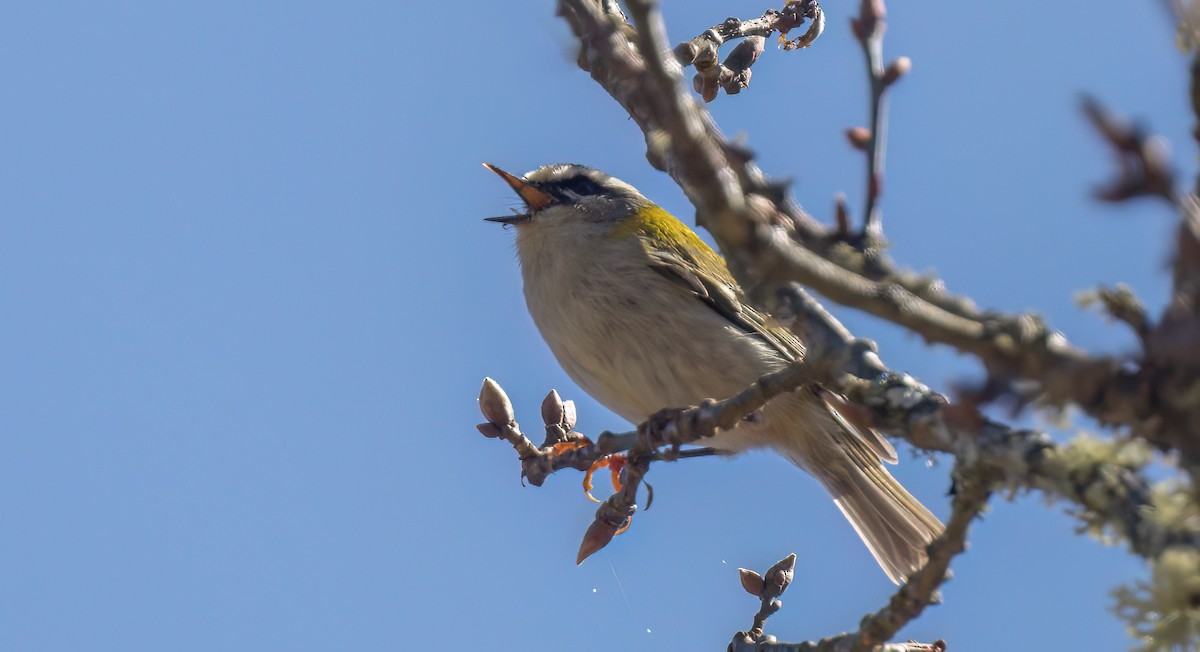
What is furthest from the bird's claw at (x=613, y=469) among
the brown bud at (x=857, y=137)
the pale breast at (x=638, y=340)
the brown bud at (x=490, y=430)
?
the brown bud at (x=857, y=137)

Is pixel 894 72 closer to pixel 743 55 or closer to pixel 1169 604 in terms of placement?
pixel 1169 604

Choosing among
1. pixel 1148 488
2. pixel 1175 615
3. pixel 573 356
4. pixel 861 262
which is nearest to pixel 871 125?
pixel 861 262

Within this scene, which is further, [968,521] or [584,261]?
[584,261]

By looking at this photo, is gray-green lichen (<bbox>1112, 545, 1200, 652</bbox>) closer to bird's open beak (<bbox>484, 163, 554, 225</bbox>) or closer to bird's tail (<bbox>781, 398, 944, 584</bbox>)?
bird's tail (<bbox>781, 398, 944, 584</bbox>)

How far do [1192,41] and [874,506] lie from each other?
11.8 ft

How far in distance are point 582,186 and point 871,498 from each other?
1971mm

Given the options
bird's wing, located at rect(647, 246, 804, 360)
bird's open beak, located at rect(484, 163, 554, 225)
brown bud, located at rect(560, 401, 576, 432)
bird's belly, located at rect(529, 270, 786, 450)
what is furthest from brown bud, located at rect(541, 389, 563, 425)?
bird's open beak, located at rect(484, 163, 554, 225)

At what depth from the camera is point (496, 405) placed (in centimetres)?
365

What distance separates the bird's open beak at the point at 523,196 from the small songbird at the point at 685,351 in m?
0.22

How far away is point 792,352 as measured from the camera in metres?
4.76

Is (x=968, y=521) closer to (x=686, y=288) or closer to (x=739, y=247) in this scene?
(x=739, y=247)

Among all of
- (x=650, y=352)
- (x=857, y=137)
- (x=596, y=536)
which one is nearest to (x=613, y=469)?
(x=650, y=352)

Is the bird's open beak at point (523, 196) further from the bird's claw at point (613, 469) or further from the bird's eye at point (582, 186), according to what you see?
Answer: the bird's claw at point (613, 469)

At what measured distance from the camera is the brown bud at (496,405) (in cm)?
365
